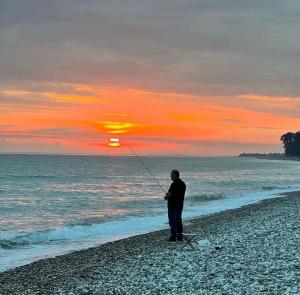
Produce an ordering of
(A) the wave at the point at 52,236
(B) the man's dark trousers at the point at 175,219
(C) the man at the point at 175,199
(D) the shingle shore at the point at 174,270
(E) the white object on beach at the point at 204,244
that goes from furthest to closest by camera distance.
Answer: (A) the wave at the point at 52,236
(B) the man's dark trousers at the point at 175,219
(C) the man at the point at 175,199
(E) the white object on beach at the point at 204,244
(D) the shingle shore at the point at 174,270

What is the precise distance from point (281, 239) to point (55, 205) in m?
28.7

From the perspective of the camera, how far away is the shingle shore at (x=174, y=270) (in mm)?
10031

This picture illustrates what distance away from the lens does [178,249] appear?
14859mm

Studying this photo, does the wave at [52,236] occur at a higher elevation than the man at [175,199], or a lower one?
lower

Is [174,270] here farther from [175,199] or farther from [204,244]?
[175,199]

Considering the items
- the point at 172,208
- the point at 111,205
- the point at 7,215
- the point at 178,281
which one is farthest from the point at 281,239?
the point at 111,205

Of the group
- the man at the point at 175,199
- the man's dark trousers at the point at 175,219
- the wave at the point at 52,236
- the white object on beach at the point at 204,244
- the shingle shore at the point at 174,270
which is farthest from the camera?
the wave at the point at 52,236

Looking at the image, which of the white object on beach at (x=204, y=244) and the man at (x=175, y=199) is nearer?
the white object on beach at (x=204, y=244)

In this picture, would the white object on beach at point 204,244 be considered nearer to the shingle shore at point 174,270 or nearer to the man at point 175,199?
the shingle shore at point 174,270

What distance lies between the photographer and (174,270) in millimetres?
11727

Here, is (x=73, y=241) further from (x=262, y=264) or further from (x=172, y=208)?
(x=262, y=264)

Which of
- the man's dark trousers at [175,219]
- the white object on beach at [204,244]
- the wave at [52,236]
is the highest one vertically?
the man's dark trousers at [175,219]

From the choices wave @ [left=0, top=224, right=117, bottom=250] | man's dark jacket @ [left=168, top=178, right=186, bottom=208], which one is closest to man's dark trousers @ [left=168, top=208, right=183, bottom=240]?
man's dark jacket @ [left=168, top=178, right=186, bottom=208]

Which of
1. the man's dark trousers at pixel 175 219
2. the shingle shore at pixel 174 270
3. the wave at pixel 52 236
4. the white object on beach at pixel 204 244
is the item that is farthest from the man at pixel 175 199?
the wave at pixel 52 236
